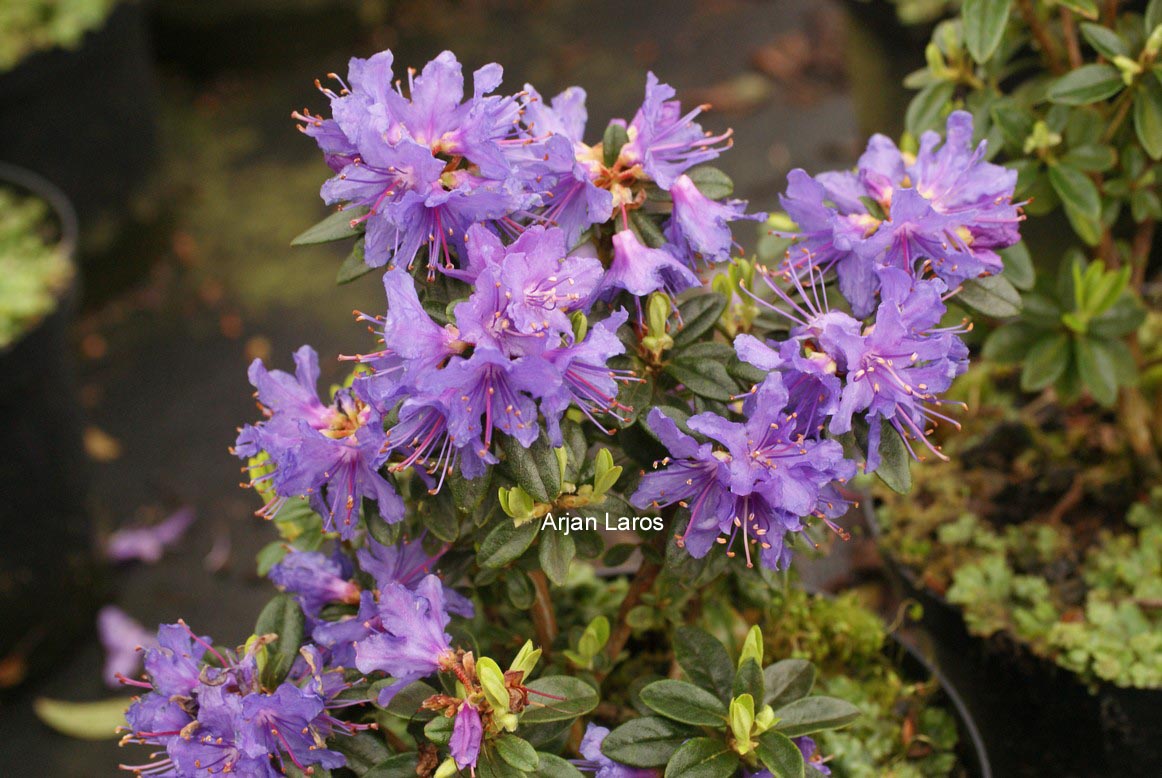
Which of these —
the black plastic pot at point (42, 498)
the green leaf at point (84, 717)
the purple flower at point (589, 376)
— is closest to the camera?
the purple flower at point (589, 376)

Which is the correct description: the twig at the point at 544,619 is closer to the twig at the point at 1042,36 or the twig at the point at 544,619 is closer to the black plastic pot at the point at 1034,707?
the black plastic pot at the point at 1034,707

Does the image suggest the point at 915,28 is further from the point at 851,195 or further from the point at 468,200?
the point at 468,200

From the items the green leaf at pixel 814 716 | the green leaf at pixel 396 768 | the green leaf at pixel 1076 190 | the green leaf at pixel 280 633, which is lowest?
the green leaf at pixel 396 768

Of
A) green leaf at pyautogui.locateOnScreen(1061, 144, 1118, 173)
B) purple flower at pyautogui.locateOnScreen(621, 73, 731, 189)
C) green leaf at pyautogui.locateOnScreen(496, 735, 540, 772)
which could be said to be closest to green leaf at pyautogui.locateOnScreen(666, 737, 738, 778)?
green leaf at pyautogui.locateOnScreen(496, 735, 540, 772)

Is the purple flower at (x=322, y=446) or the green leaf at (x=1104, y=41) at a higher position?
the green leaf at (x=1104, y=41)

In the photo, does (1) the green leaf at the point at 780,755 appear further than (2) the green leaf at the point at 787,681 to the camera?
No

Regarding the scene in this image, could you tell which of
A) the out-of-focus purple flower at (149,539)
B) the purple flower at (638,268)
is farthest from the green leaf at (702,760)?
the out-of-focus purple flower at (149,539)

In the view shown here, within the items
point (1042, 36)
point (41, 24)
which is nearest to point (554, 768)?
point (1042, 36)

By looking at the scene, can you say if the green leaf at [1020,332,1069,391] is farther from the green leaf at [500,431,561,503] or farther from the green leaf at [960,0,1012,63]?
the green leaf at [500,431,561,503]
